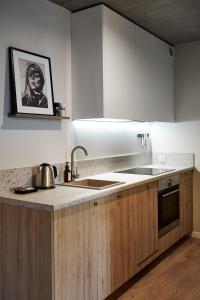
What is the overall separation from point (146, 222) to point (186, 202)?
1.09 m

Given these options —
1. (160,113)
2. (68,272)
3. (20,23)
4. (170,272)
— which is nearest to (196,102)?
(160,113)

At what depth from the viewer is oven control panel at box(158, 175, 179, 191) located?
308 cm

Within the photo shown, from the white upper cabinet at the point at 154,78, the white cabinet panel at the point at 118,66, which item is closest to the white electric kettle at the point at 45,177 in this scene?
the white cabinet panel at the point at 118,66

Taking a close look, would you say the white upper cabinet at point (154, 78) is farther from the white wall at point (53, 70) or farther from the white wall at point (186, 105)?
the white wall at point (53, 70)

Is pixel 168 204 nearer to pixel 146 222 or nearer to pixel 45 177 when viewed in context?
pixel 146 222

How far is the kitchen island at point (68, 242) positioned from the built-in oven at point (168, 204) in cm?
54

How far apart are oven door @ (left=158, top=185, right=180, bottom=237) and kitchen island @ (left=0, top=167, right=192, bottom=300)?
1.78ft

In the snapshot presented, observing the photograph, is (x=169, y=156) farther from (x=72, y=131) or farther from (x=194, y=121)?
(x=72, y=131)

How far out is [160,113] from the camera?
3.62 meters

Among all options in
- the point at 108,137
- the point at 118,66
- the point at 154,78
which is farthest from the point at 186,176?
the point at 118,66

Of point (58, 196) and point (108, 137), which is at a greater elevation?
point (108, 137)

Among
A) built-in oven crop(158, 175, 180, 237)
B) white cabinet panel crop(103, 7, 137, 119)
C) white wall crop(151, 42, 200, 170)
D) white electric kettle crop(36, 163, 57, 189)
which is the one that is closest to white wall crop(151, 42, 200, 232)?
white wall crop(151, 42, 200, 170)

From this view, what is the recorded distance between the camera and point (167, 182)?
3.23m

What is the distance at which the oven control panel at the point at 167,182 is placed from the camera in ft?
10.1
